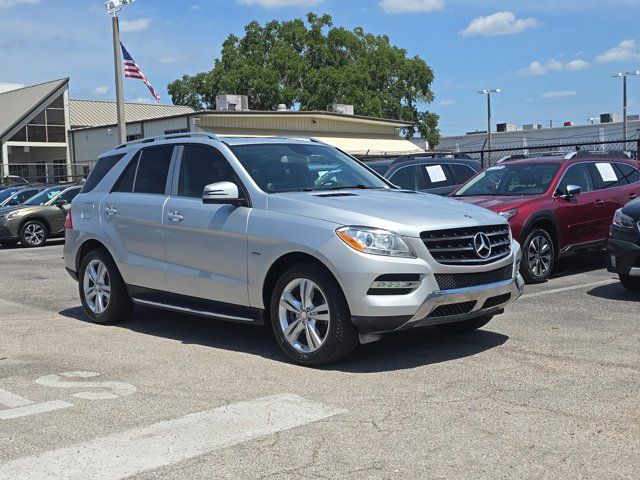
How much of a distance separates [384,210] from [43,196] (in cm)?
1715

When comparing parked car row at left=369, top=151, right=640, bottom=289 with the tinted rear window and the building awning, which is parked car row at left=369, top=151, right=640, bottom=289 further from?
the building awning

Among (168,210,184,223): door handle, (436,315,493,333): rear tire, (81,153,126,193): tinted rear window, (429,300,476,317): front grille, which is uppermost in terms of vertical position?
(81,153,126,193): tinted rear window

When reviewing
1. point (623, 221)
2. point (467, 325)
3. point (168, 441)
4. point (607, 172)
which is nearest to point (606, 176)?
point (607, 172)

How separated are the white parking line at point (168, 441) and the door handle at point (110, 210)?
3424mm

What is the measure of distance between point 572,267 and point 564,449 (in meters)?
8.45

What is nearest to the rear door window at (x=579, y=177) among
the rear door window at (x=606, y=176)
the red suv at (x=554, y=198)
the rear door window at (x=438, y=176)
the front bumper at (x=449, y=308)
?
the red suv at (x=554, y=198)

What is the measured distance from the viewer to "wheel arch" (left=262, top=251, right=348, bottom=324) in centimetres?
617

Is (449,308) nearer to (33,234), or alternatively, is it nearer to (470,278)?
(470,278)

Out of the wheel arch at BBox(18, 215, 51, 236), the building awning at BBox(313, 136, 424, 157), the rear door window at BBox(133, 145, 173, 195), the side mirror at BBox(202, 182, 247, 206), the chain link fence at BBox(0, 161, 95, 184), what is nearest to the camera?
the side mirror at BBox(202, 182, 247, 206)

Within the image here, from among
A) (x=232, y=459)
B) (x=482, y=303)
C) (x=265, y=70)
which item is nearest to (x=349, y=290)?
(x=482, y=303)

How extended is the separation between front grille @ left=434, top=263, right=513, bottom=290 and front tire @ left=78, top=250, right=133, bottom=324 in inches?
141

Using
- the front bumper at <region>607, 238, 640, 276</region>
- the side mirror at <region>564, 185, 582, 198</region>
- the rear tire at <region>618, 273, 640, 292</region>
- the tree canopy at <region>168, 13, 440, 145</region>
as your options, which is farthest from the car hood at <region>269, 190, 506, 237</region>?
the tree canopy at <region>168, 13, 440, 145</region>

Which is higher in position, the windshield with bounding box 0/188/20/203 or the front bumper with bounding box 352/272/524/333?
the windshield with bounding box 0/188/20/203

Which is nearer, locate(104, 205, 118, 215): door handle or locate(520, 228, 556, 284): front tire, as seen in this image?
locate(104, 205, 118, 215): door handle
